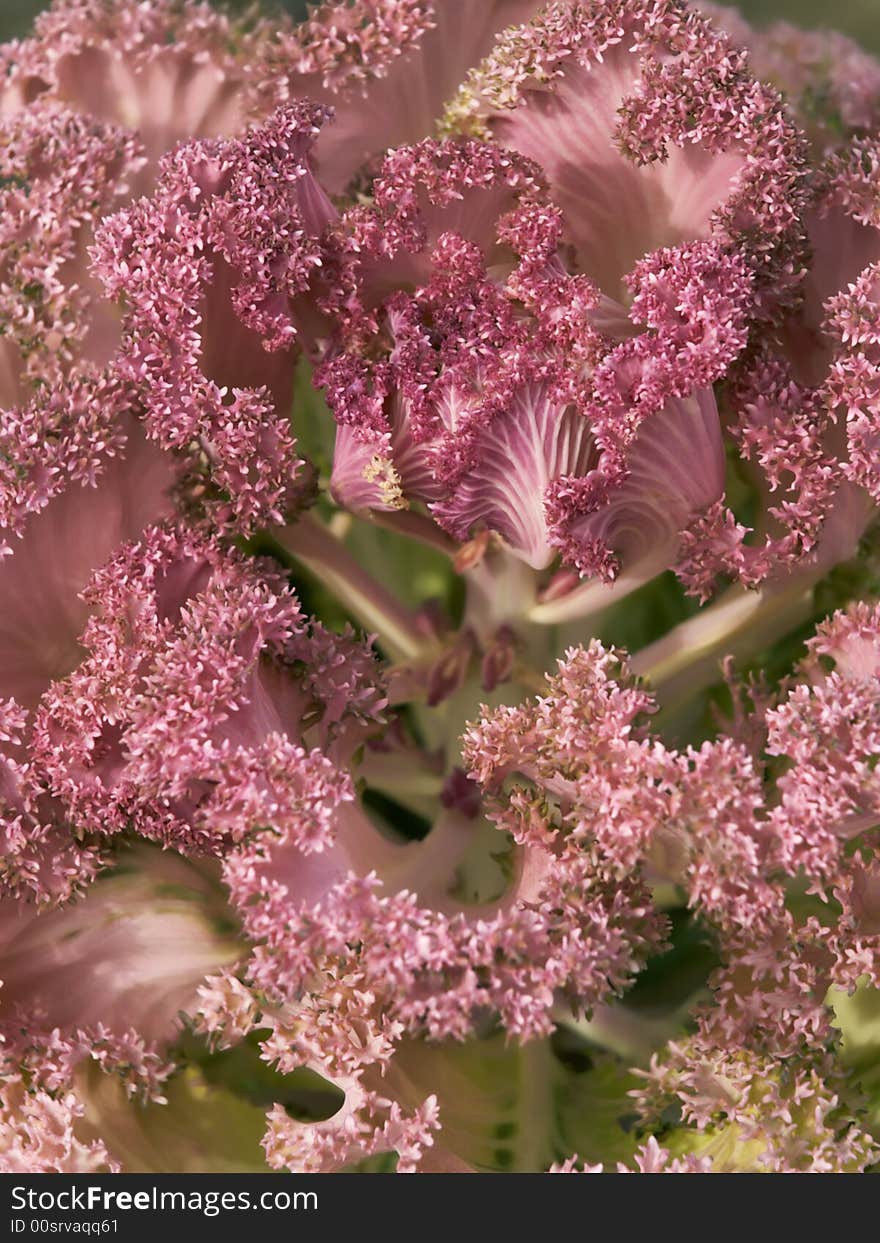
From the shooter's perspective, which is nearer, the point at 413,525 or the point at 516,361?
the point at 516,361

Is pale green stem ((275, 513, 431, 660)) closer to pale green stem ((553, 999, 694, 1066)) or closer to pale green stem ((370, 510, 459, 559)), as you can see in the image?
pale green stem ((370, 510, 459, 559))

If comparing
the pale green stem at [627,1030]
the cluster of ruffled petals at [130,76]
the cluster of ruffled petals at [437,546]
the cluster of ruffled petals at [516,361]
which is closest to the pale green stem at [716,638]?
the cluster of ruffled petals at [437,546]

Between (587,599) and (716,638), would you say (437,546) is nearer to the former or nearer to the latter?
(587,599)

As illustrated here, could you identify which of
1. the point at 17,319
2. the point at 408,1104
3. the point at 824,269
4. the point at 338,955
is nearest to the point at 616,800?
the point at 338,955

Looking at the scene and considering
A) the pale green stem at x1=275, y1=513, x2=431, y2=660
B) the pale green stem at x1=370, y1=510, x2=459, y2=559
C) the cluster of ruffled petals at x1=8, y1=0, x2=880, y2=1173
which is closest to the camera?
the cluster of ruffled petals at x1=8, y1=0, x2=880, y2=1173

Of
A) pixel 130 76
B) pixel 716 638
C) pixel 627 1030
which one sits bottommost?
pixel 627 1030

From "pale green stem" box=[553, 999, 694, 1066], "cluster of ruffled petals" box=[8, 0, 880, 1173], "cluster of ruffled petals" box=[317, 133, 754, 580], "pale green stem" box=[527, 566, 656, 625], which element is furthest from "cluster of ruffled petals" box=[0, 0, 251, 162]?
"pale green stem" box=[553, 999, 694, 1066]

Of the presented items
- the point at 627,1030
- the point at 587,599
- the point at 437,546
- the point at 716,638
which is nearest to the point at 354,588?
the point at 437,546

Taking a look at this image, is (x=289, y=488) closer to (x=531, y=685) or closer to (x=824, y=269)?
(x=531, y=685)

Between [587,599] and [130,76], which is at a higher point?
[130,76]

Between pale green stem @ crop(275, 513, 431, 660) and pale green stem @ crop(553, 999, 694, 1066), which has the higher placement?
pale green stem @ crop(275, 513, 431, 660)
